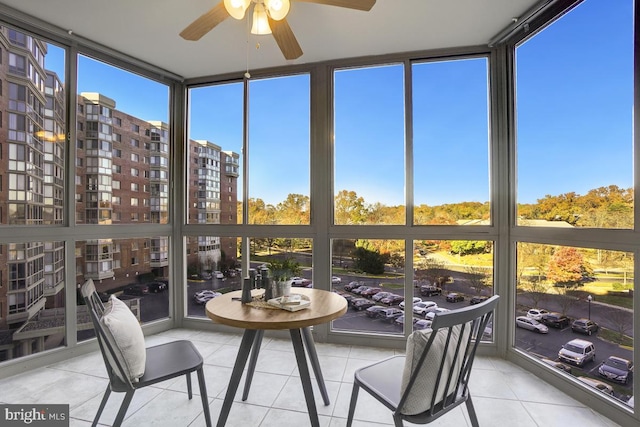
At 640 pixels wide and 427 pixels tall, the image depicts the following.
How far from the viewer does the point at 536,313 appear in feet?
8.26

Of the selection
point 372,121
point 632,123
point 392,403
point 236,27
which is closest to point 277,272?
point 392,403

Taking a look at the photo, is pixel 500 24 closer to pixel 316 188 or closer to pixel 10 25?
pixel 316 188

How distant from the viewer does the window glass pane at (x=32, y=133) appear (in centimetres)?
246

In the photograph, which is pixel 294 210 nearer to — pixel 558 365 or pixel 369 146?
pixel 369 146

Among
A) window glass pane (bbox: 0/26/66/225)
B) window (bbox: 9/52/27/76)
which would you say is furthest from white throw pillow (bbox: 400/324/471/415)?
window (bbox: 9/52/27/76)

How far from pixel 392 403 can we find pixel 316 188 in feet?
7.07

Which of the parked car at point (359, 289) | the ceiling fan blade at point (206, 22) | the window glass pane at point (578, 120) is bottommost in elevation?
the parked car at point (359, 289)

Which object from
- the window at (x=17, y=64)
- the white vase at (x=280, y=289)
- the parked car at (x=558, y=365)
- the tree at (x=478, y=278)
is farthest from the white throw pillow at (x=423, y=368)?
the window at (x=17, y=64)

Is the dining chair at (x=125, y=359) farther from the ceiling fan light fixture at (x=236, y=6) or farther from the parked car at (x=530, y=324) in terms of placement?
the parked car at (x=530, y=324)

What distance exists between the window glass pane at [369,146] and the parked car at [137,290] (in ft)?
7.46

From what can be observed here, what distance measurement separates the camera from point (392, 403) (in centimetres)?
140

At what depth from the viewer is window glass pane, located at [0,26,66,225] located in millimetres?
2459

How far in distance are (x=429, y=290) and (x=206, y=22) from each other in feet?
9.34

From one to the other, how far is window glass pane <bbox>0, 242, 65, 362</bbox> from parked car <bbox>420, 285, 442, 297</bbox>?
3.35 meters
